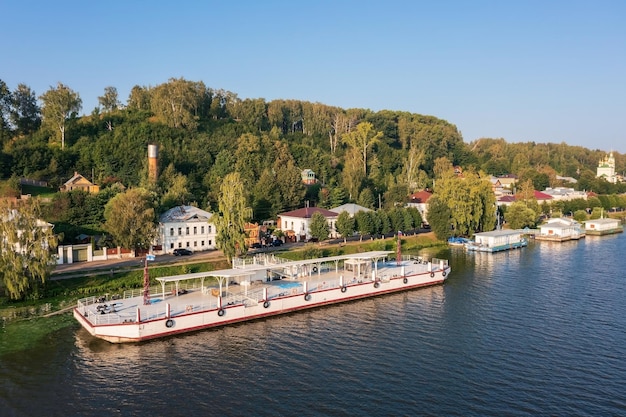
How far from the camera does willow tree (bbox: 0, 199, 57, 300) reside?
43.0 metres

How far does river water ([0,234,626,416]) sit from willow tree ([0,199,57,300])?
866 centimetres

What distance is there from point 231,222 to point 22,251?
65.6ft

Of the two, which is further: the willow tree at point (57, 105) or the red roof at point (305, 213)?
the willow tree at point (57, 105)

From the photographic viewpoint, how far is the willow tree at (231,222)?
56000 mm

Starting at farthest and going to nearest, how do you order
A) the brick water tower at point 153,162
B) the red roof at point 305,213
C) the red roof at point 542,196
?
1. the red roof at point 542,196
2. the brick water tower at point 153,162
3. the red roof at point 305,213

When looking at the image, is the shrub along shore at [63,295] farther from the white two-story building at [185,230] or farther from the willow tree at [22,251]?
the white two-story building at [185,230]

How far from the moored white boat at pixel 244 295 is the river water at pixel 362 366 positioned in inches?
43.1

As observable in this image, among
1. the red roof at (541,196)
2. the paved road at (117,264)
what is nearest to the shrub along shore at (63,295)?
the paved road at (117,264)

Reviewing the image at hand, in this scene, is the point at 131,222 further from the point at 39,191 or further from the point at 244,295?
the point at 39,191

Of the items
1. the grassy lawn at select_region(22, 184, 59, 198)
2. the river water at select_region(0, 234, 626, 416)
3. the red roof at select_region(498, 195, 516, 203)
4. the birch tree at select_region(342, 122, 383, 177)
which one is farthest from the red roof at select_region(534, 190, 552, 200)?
the grassy lawn at select_region(22, 184, 59, 198)

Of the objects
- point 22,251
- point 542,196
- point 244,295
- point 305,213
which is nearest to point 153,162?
point 305,213

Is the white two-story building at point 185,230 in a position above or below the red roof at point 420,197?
below

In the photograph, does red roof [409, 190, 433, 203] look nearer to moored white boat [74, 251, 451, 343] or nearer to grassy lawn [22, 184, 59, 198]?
moored white boat [74, 251, 451, 343]

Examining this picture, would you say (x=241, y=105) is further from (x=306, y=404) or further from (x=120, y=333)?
(x=306, y=404)
